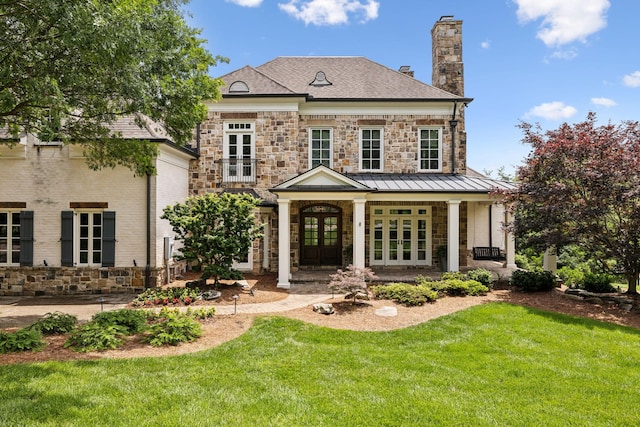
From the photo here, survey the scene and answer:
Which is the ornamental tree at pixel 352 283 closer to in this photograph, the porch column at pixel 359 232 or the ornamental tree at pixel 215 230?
the porch column at pixel 359 232

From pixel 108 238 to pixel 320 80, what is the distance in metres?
10.5

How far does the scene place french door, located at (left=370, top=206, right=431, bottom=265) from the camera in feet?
49.6

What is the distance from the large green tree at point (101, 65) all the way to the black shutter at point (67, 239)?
3.50 m

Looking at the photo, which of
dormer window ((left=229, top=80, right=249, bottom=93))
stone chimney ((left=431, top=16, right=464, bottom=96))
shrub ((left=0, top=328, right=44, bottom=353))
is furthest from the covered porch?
shrub ((left=0, top=328, right=44, bottom=353))

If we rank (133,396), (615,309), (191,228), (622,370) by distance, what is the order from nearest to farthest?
(133,396) < (622,370) < (615,309) < (191,228)

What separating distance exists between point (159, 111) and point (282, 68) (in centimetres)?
1014

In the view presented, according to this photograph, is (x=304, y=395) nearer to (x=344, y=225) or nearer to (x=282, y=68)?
(x=344, y=225)

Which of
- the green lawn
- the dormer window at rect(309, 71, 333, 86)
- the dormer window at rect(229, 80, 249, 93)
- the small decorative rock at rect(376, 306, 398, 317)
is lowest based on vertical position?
the green lawn

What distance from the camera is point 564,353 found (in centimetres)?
654

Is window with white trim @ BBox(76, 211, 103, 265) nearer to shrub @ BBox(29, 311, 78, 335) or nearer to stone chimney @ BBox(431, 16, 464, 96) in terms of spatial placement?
shrub @ BBox(29, 311, 78, 335)

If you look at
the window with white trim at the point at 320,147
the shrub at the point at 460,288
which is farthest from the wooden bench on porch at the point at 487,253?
the window with white trim at the point at 320,147

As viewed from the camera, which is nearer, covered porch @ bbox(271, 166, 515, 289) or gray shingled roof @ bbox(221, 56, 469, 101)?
covered porch @ bbox(271, 166, 515, 289)

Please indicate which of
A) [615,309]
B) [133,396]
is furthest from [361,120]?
[133,396]

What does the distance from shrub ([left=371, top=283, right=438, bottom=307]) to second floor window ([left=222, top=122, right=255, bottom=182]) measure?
7091mm
